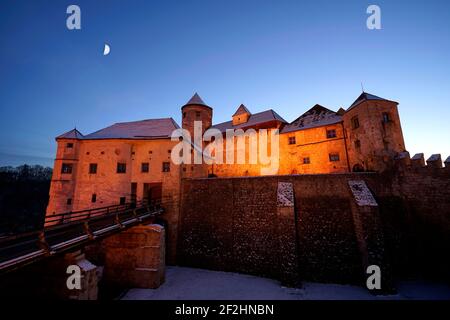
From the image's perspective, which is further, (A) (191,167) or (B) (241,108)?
(B) (241,108)

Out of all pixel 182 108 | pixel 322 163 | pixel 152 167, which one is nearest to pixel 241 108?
pixel 182 108

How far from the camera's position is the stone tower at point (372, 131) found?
15977mm

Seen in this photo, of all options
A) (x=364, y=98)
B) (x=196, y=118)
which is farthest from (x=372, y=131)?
(x=196, y=118)

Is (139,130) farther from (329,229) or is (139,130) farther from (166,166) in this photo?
(329,229)

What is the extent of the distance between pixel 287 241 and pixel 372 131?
43.0 ft

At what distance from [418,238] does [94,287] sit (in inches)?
737

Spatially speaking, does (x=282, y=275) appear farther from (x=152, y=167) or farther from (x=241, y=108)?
(x=241, y=108)

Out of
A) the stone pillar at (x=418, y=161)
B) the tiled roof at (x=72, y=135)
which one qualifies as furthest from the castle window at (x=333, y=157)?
the tiled roof at (x=72, y=135)

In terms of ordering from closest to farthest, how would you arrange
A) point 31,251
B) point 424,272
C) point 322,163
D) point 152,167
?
1. point 31,251
2. point 424,272
3. point 152,167
4. point 322,163

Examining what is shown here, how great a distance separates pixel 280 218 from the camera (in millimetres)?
12484

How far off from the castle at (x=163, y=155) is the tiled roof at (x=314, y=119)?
12cm

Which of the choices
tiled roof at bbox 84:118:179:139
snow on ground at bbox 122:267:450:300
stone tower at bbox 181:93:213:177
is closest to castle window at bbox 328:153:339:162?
snow on ground at bbox 122:267:450:300

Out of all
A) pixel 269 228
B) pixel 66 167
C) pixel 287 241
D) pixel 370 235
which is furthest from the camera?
pixel 66 167

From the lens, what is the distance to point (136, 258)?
1246cm
